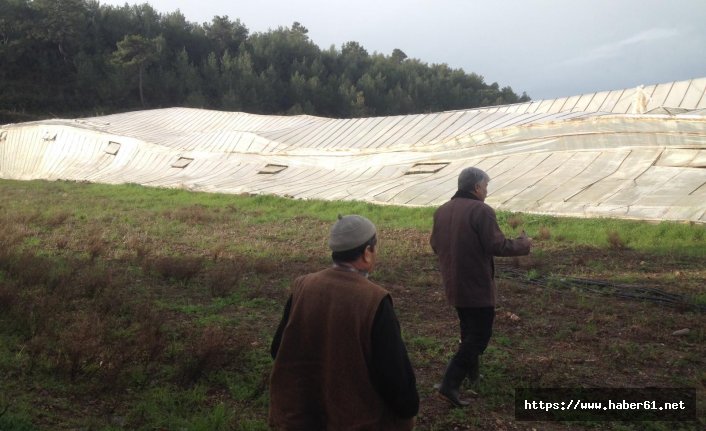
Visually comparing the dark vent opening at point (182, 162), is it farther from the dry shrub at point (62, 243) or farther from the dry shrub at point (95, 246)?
the dry shrub at point (62, 243)

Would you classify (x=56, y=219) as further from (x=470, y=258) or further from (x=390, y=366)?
(x=390, y=366)

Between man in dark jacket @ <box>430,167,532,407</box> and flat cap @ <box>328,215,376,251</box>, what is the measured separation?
1.73 meters

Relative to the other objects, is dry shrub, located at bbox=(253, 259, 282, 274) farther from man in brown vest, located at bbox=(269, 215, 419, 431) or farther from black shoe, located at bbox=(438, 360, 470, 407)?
man in brown vest, located at bbox=(269, 215, 419, 431)

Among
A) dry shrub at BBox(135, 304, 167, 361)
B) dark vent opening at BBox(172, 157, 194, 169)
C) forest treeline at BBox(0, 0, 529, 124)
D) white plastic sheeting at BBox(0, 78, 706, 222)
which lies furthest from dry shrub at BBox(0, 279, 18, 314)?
forest treeline at BBox(0, 0, 529, 124)

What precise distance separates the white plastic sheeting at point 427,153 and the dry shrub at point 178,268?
6523 millimetres

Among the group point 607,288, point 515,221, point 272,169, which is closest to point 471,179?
point 607,288

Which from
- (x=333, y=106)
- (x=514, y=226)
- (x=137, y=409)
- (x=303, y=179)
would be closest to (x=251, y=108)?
(x=333, y=106)

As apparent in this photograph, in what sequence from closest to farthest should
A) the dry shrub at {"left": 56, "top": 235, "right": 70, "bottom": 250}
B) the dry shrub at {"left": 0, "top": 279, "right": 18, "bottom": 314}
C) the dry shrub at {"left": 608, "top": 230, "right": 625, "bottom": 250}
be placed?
the dry shrub at {"left": 0, "top": 279, "right": 18, "bottom": 314} → the dry shrub at {"left": 608, "top": 230, "right": 625, "bottom": 250} → the dry shrub at {"left": 56, "top": 235, "right": 70, "bottom": 250}

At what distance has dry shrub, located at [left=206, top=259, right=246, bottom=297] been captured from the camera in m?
8.08

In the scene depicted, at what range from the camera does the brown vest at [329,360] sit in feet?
9.07

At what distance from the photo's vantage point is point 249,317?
7141mm

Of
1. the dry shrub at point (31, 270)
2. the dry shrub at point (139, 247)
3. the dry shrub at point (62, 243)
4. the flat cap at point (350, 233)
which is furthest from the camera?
the dry shrub at point (62, 243)

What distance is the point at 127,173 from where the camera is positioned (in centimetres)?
2212

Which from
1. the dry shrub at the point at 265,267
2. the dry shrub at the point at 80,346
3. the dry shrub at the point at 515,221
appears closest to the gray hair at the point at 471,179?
the dry shrub at the point at 80,346
